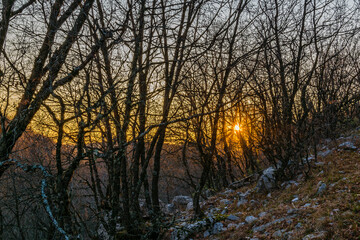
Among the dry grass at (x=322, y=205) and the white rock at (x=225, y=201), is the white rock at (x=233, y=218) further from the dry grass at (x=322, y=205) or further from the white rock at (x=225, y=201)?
the white rock at (x=225, y=201)

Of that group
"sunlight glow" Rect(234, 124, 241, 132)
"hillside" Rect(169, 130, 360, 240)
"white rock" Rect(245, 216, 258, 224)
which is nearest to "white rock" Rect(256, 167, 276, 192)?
"hillside" Rect(169, 130, 360, 240)

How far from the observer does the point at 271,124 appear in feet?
20.6

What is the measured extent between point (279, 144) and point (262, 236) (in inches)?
123

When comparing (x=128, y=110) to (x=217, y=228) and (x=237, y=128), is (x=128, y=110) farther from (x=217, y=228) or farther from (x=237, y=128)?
(x=237, y=128)

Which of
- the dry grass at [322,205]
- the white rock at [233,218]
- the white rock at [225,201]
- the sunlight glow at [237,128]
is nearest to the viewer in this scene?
the dry grass at [322,205]

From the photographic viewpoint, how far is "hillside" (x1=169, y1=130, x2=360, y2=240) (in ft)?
9.67

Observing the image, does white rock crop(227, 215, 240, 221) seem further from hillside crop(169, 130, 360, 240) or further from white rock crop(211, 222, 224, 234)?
white rock crop(211, 222, 224, 234)

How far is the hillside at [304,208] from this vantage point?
295 cm

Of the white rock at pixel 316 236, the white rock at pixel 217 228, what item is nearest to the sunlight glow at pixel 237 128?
the white rock at pixel 217 228

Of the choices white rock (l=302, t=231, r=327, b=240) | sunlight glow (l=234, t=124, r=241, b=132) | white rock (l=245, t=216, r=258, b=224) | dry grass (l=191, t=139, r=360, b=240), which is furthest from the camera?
sunlight glow (l=234, t=124, r=241, b=132)

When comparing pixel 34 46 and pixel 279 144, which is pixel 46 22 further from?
pixel 279 144

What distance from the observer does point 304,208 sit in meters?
3.70

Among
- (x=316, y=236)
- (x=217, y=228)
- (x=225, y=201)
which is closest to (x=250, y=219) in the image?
(x=217, y=228)

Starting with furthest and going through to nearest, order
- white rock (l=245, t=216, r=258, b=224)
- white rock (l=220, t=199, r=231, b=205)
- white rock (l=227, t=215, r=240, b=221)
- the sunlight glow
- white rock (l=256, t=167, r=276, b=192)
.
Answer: the sunlight glow → white rock (l=220, t=199, r=231, b=205) → white rock (l=256, t=167, r=276, b=192) → white rock (l=227, t=215, r=240, b=221) → white rock (l=245, t=216, r=258, b=224)
